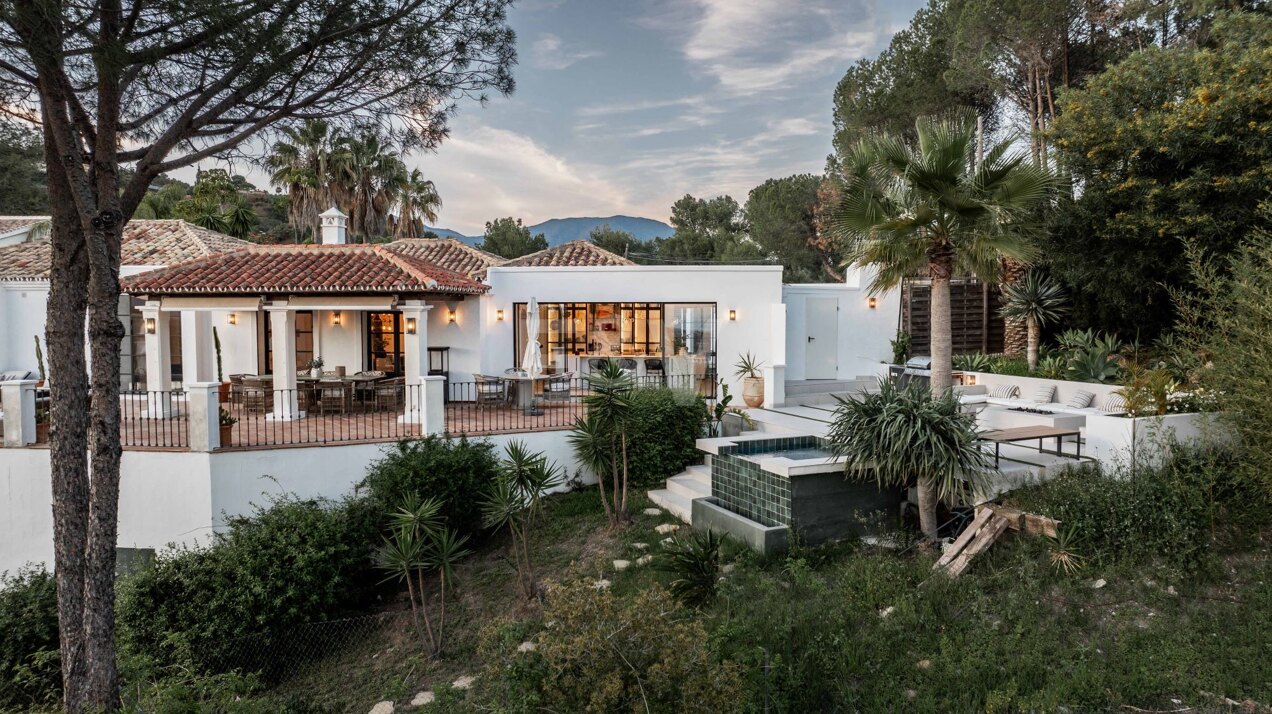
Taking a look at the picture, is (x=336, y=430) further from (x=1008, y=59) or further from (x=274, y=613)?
(x=1008, y=59)

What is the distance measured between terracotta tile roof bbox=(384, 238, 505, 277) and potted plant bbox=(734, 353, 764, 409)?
22.5 ft

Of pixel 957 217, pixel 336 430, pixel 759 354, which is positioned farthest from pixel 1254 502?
pixel 336 430

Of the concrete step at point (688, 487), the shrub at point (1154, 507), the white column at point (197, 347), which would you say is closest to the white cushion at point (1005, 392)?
the shrub at point (1154, 507)

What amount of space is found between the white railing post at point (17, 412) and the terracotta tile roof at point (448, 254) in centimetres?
823

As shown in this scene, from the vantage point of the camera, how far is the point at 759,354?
15875mm

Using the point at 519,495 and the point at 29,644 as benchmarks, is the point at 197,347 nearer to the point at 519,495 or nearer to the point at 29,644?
the point at 29,644

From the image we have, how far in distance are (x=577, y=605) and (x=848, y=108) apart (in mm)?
25833

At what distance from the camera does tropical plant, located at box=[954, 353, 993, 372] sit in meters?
15.2

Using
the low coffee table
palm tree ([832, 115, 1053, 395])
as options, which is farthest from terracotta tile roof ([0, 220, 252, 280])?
the low coffee table

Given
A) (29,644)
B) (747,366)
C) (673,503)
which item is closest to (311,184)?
(747,366)

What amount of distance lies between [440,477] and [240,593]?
288 centimetres

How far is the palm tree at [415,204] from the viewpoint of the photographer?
95.5ft

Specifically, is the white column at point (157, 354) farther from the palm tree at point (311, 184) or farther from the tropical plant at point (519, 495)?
the palm tree at point (311, 184)

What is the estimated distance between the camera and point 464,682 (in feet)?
23.5
